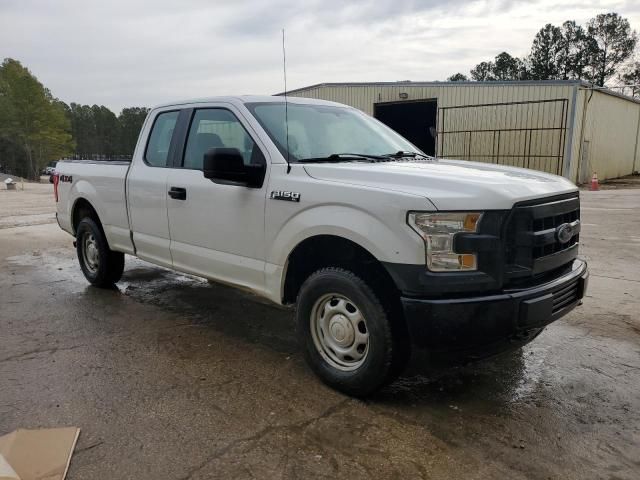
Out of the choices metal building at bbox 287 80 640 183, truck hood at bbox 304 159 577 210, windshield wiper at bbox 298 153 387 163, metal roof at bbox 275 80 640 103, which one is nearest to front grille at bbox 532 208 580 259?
truck hood at bbox 304 159 577 210

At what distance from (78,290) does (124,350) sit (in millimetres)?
2252

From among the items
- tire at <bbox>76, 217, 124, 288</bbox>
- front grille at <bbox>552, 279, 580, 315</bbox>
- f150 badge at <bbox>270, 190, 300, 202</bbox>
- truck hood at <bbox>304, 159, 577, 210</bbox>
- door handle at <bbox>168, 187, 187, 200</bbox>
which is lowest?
tire at <bbox>76, 217, 124, 288</bbox>

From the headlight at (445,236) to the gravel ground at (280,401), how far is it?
95cm

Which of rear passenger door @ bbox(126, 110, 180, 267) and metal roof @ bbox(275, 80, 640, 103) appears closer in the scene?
rear passenger door @ bbox(126, 110, 180, 267)

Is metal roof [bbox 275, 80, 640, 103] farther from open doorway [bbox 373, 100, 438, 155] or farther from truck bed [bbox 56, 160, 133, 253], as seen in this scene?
truck bed [bbox 56, 160, 133, 253]

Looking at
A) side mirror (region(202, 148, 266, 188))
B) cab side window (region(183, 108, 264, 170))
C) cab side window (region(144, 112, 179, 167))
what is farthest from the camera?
cab side window (region(144, 112, 179, 167))

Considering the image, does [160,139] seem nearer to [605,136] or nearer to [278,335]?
[278,335]

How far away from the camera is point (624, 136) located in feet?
92.4

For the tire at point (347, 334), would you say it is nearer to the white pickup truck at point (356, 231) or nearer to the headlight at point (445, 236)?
the white pickup truck at point (356, 231)

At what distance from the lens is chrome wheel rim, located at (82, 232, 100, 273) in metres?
5.98

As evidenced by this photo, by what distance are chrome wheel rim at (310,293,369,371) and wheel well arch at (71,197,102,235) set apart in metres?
3.46

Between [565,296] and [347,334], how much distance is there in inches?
54.7

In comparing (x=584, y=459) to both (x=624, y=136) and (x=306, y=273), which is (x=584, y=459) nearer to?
(x=306, y=273)

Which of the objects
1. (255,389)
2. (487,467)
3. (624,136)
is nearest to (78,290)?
(255,389)
